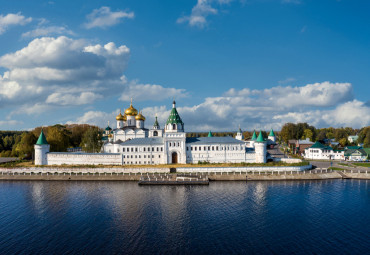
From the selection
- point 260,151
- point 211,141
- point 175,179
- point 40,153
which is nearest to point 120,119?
point 40,153

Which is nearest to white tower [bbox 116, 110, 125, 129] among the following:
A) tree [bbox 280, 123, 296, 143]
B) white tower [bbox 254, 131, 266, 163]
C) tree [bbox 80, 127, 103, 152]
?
tree [bbox 80, 127, 103, 152]

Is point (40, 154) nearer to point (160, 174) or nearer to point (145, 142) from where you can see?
point (145, 142)

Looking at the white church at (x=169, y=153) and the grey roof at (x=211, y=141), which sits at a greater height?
the grey roof at (x=211, y=141)

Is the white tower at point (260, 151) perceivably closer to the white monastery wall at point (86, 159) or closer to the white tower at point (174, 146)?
the white tower at point (174, 146)

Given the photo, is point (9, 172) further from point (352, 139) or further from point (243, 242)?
point (352, 139)

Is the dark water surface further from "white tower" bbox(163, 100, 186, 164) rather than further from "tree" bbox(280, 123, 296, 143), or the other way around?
"tree" bbox(280, 123, 296, 143)

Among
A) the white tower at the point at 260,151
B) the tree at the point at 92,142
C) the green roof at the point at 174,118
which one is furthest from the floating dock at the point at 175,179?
the tree at the point at 92,142

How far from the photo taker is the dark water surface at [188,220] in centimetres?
1920

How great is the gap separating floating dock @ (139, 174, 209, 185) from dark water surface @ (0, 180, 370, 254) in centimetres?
252

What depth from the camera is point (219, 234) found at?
21078 millimetres

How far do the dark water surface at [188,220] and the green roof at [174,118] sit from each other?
16.8 m

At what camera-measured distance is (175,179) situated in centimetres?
4091

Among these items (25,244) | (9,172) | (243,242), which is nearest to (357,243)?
(243,242)

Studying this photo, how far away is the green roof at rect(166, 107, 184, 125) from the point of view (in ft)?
169
